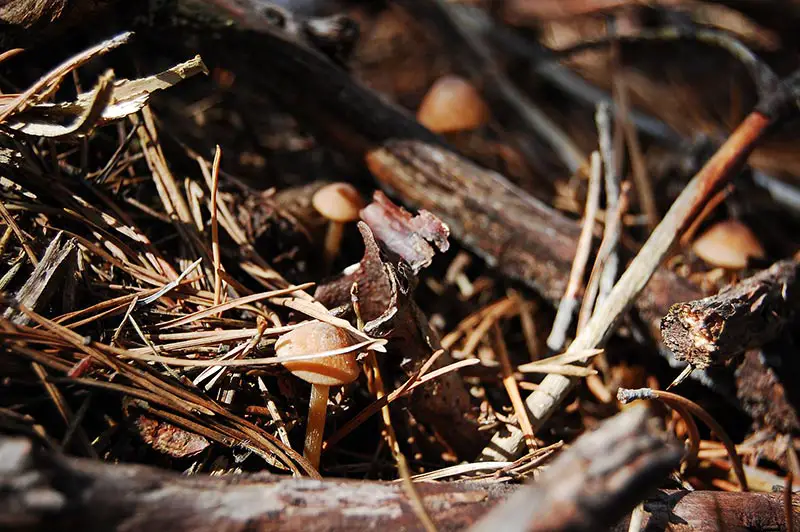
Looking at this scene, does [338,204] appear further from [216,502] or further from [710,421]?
[710,421]

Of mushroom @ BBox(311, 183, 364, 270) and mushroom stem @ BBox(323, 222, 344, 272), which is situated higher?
mushroom @ BBox(311, 183, 364, 270)

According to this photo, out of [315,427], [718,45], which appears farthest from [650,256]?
[718,45]

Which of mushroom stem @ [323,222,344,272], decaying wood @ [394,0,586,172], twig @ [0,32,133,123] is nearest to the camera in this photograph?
twig @ [0,32,133,123]

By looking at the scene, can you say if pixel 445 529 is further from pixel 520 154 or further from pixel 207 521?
pixel 520 154

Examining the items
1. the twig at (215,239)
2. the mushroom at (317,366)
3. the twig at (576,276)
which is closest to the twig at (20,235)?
the twig at (215,239)

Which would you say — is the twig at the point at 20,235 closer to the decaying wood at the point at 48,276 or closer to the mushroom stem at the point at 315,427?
the decaying wood at the point at 48,276

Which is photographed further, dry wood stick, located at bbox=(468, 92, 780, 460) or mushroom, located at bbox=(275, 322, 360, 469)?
dry wood stick, located at bbox=(468, 92, 780, 460)

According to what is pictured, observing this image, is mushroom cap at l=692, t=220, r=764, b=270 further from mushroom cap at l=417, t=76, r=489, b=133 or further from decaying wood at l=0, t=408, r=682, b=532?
decaying wood at l=0, t=408, r=682, b=532

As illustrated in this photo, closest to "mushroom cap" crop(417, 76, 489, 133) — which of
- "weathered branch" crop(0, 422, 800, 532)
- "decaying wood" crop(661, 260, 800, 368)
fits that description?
"decaying wood" crop(661, 260, 800, 368)
